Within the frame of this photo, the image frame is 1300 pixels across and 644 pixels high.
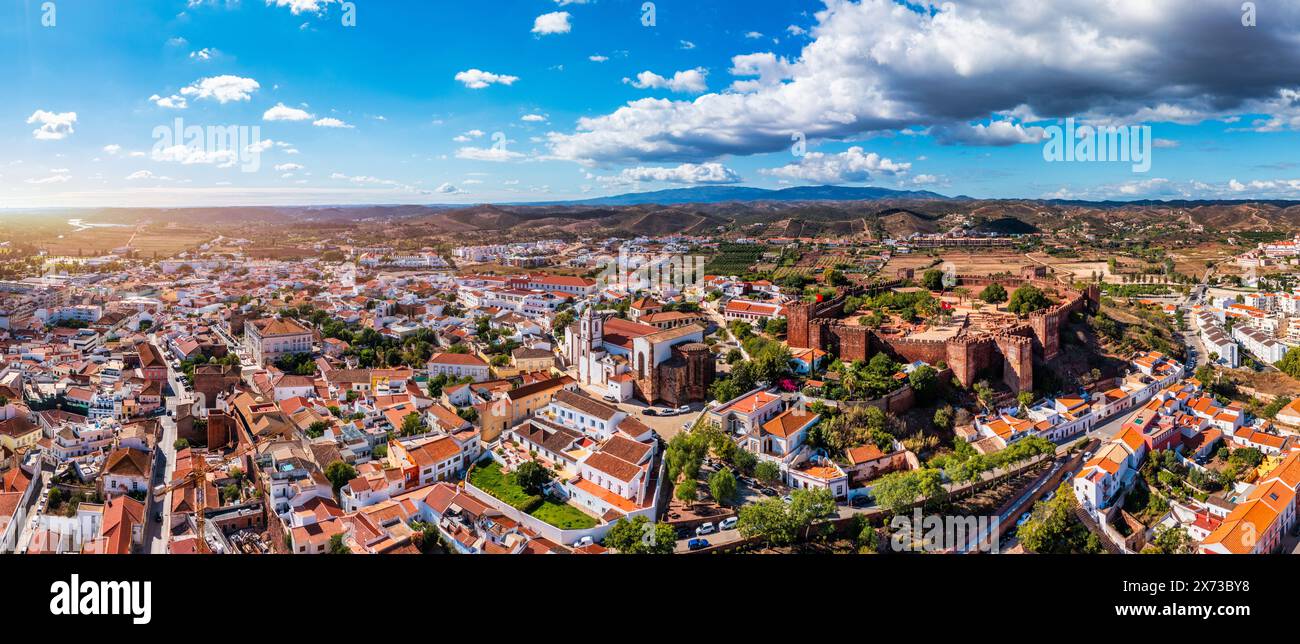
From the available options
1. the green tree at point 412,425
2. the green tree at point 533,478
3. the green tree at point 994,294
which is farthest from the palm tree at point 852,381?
the green tree at point 412,425

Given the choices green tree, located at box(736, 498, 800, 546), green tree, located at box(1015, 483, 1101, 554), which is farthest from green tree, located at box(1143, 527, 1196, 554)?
green tree, located at box(736, 498, 800, 546)

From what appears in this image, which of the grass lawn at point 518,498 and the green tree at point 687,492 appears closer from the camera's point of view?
the grass lawn at point 518,498

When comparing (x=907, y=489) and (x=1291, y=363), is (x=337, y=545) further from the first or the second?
(x=1291, y=363)

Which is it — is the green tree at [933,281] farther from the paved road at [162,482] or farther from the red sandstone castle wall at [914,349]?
the paved road at [162,482]

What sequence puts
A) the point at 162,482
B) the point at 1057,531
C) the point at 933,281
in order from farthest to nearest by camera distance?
the point at 933,281, the point at 162,482, the point at 1057,531

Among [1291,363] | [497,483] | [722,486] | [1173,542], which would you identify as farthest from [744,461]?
[1291,363]

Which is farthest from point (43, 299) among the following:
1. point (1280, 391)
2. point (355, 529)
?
point (1280, 391)
